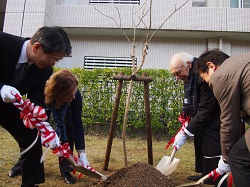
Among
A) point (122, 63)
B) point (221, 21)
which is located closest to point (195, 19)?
point (221, 21)

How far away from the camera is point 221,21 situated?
9828mm

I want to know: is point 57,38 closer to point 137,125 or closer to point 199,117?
point 199,117

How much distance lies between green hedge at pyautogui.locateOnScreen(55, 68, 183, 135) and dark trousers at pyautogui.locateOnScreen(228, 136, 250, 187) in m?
4.82

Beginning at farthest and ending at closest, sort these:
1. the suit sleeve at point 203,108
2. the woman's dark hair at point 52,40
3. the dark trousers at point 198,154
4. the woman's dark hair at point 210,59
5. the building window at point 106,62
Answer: the building window at point 106,62, the dark trousers at point 198,154, the suit sleeve at point 203,108, the woman's dark hair at point 210,59, the woman's dark hair at point 52,40

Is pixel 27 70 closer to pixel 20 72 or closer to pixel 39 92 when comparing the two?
pixel 20 72

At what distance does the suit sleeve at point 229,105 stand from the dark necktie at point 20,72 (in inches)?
66.7

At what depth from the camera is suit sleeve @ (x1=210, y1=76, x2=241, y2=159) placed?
1840 millimetres

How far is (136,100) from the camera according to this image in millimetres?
6781

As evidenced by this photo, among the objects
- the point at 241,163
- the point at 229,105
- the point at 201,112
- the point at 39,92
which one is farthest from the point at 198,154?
the point at 39,92

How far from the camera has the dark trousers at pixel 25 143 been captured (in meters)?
2.52

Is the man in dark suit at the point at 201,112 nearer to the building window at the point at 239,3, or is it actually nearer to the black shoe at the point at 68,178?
the black shoe at the point at 68,178

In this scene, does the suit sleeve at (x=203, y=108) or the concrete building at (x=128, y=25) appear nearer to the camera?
the suit sleeve at (x=203, y=108)

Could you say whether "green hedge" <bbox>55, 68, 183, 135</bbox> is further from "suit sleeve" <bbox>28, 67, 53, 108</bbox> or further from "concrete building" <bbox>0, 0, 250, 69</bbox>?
"suit sleeve" <bbox>28, 67, 53, 108</bbox>

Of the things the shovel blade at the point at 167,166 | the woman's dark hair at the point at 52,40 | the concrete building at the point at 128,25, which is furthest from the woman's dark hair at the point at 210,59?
the concrete building at the point at 128,25
